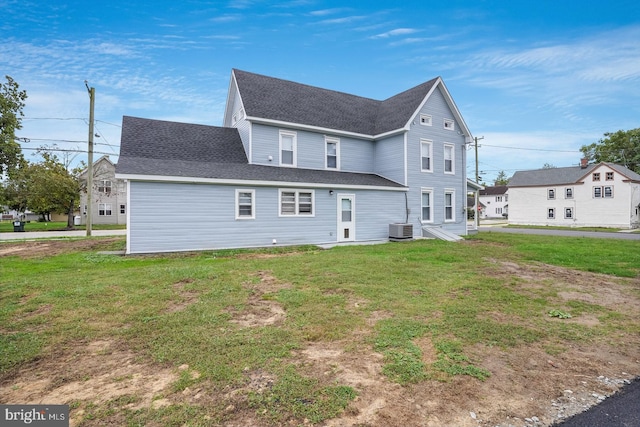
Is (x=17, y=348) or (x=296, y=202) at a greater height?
(x=296, y=202)

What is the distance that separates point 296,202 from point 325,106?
25.6ft

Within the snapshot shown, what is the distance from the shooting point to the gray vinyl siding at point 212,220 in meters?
11.3

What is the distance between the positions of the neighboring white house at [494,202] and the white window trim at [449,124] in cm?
5033

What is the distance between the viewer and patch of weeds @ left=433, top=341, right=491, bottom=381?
10.2ft

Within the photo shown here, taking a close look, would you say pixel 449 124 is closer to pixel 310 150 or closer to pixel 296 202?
pixel 310 150

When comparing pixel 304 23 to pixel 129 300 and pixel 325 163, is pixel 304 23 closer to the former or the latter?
pixel 325 163

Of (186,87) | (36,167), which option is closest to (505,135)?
(186,87)

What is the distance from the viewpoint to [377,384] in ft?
9.48

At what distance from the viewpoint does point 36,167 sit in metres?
30.4

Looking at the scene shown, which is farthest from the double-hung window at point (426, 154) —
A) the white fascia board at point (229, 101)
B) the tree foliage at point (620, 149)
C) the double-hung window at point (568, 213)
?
the tree foliage at point (620, 149)

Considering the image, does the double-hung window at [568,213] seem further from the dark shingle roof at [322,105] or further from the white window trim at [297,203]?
the white window trim at [297,203]

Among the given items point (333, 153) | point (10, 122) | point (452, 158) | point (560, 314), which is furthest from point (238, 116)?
point (10, 122)

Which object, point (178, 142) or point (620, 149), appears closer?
point (178, 142)

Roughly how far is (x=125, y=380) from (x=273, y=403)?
61.6 inches
